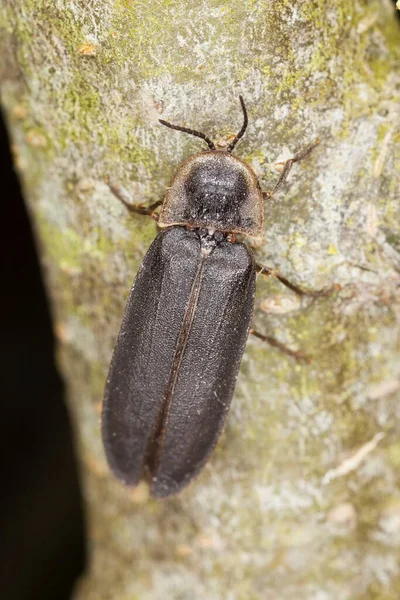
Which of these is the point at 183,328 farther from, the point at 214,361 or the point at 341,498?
the point at 341,498

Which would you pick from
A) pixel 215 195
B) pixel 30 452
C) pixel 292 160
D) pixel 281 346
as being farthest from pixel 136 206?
pixel 30 452

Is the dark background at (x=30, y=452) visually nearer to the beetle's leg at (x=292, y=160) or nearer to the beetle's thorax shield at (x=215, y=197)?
the beetle's thorax shield at (x=215, y=197)

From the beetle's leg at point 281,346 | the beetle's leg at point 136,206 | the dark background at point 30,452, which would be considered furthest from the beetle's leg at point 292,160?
the dark background at point 30,452

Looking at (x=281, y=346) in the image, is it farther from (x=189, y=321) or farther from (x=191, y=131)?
(x=191, y=131)

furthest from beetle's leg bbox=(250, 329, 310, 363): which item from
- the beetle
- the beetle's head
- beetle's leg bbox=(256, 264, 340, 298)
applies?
the beetle's head

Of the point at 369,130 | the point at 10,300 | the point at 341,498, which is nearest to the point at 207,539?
the point at 341,498
